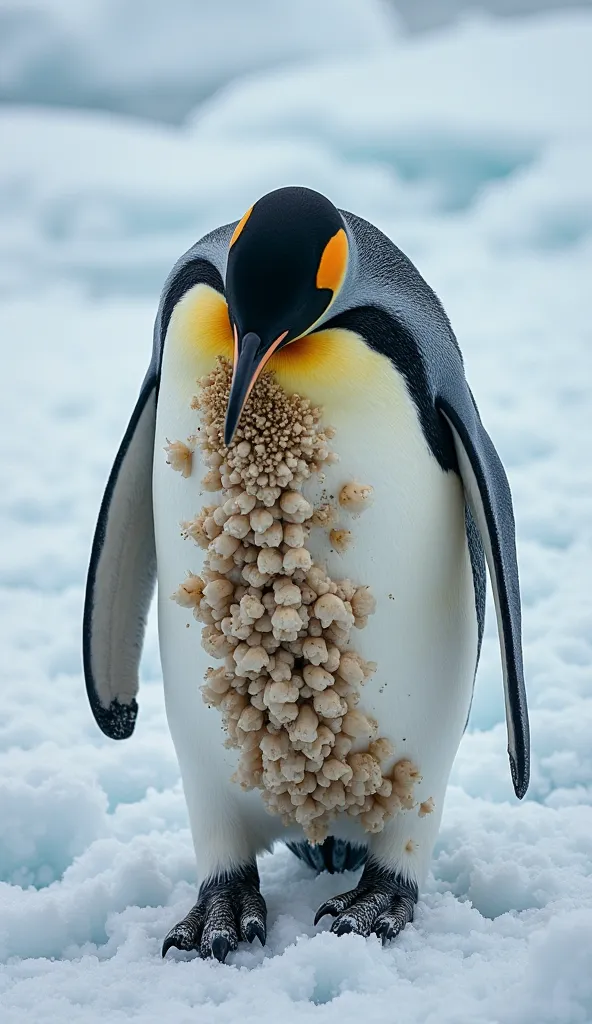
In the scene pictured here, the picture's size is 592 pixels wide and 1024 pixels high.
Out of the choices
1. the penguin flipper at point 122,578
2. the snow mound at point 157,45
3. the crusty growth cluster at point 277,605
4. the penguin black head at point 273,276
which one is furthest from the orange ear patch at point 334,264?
the snow mound at point 157,45

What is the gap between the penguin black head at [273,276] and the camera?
1.00 meters

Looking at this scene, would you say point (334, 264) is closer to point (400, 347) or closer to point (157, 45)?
point (400, 347)

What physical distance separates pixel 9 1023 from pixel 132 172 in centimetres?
457

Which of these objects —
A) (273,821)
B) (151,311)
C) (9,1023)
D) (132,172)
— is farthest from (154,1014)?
(132,172)

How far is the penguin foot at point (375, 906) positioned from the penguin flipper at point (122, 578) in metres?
0.39

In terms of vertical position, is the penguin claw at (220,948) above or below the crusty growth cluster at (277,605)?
below

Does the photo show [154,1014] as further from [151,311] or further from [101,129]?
[101,129]

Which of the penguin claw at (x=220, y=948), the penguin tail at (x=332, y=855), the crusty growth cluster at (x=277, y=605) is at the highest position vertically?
the crusty growth cluster at (x=277, y=605)

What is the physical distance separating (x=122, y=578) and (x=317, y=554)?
1.24 ft

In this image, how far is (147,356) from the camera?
3.97 metres

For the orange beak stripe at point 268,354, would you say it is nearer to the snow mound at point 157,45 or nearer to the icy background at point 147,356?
the icy background at point 147,356

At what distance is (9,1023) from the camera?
3.18ft

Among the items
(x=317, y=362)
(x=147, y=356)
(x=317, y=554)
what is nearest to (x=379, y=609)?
(x=317, y=554)

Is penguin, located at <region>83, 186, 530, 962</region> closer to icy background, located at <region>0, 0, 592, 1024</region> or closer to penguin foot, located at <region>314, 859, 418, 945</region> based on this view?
penguin foot, located at <region>314, 859, 418, 945</region>
